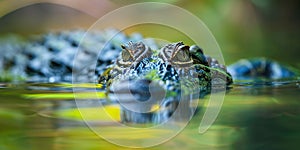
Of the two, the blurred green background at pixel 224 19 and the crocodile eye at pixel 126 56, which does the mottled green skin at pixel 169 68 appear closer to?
the crocodile eye at pixel 126 56

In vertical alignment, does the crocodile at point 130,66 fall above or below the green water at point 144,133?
above

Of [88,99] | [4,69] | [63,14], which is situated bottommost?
[88,99]

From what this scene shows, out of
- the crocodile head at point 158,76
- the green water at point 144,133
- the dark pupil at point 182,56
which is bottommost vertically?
the green water at point 144,133

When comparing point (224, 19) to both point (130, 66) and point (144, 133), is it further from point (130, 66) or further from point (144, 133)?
point (144, 133)

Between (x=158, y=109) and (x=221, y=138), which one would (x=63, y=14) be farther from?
(x=221, y=138)

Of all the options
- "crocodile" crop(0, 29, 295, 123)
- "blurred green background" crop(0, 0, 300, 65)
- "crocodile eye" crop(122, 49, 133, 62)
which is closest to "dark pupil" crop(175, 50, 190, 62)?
"crocodile" crop(0, 29, 295, 123)

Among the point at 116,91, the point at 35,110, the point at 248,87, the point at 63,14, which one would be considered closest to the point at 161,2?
the point at 63,14

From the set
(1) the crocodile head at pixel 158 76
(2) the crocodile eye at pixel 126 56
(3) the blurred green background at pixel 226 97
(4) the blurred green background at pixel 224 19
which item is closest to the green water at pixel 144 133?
(3) the blurred green background at pixel 226 97

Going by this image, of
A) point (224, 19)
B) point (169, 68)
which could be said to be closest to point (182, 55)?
point (169, 68)
